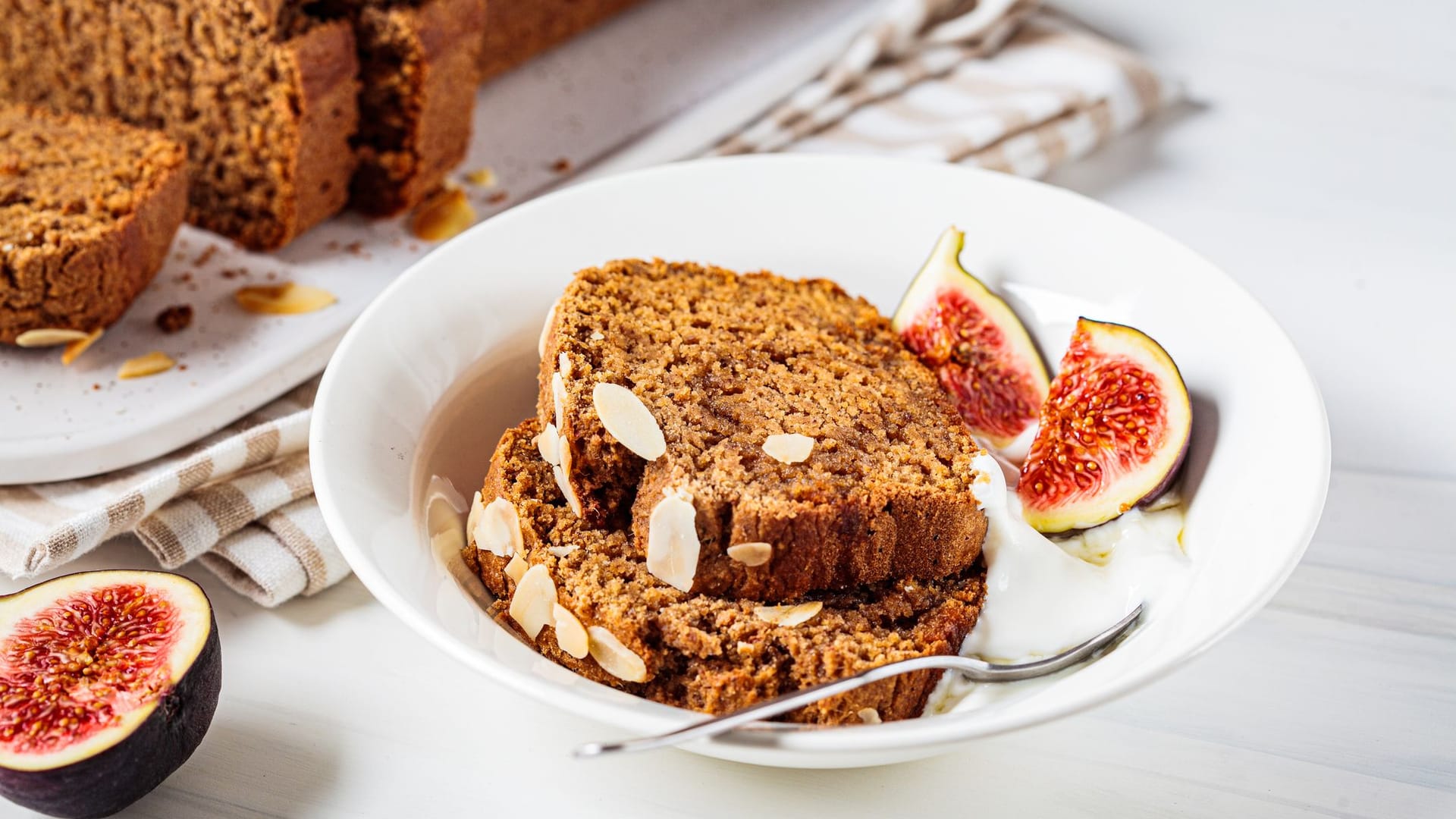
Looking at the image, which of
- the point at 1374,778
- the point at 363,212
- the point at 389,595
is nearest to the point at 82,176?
the point at 363,212

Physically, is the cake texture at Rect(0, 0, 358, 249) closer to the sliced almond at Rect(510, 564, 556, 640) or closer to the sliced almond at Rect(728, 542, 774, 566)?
the sliced almond at Rect(510, 564, 556, 640)

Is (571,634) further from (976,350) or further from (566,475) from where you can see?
(976,350)

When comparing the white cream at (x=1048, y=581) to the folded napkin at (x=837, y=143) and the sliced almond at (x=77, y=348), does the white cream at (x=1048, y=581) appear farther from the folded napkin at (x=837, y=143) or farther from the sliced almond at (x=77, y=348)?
the sliced almond at (x=77, y=348)

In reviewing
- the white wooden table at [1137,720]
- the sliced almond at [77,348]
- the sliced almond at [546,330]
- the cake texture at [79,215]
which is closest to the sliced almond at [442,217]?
the cake texture at [79,215]

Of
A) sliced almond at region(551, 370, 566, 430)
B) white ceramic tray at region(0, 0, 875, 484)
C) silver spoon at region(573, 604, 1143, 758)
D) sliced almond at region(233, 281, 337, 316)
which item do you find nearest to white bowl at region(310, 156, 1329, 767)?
silver spoon at region(573, 604, 1143, 758)

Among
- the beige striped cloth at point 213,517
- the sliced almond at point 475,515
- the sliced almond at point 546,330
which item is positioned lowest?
the beige striped cloth at point 213,517

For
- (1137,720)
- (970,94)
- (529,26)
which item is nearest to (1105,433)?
(1137,720)
